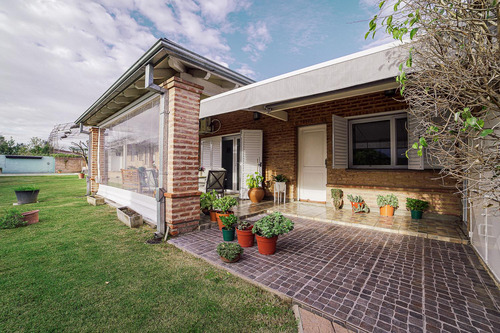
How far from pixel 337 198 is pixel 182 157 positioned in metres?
4.22

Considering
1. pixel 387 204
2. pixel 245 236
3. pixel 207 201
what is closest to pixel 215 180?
pixel 207 201

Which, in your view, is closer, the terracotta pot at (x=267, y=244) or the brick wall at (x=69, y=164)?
the terracotta pot at (x=267, y=244)

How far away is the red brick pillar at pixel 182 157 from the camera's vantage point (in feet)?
12.0

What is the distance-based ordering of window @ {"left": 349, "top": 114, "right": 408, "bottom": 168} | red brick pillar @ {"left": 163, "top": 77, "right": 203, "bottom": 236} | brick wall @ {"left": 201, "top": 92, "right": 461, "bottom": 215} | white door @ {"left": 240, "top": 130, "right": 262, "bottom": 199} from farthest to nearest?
white door @ {"left": 240, "top": 130, "right": 262, "bottom": 199} < window @ {"left": 349, "top": 114, "right": 408, "bottom": 168} < brick wall @ {"left": 201, "top": 92, "right": 461, "bottom": 215} < red brick pillar @ {"left": 163, "top": 77, "right": 203, "bottom": 236}

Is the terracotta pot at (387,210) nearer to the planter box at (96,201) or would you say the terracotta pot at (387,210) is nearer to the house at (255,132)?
the house at (255,132)

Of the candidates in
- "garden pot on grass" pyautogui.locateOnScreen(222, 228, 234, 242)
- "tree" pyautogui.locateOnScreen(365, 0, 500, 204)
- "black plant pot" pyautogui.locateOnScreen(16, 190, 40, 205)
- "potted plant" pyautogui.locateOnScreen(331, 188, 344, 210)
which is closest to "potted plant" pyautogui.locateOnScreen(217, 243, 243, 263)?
"garden pot on grass" pyautogui.locateOnScreen(222, 228, 234, 242)

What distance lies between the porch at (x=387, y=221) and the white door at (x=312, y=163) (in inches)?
29.3

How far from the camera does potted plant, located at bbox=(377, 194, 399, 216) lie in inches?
188

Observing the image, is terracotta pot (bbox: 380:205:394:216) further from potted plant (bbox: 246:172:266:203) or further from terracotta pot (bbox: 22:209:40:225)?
terracotta pot (bbox: 22:209:40:225)

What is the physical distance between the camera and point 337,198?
552 centimetres

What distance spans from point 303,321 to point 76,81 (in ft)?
85.8

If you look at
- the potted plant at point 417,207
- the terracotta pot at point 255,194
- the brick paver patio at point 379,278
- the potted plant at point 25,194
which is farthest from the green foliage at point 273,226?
the potted plant at point 25,194

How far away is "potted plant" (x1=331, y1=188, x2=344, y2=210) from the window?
856 mm

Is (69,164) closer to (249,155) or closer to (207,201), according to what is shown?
(249,155)
